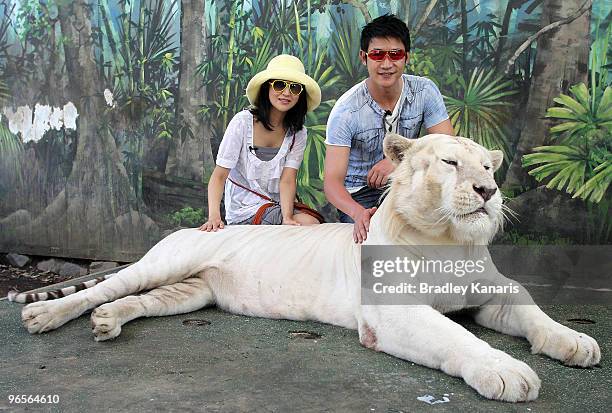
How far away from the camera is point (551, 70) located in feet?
14.1

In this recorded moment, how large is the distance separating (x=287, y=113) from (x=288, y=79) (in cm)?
27

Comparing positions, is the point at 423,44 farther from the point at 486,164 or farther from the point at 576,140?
the point at 486,164

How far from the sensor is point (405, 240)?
2777mm

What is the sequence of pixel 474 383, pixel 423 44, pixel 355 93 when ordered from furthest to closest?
1. pixel 423 44
2. pixel 355 93
3. pixel 474 383

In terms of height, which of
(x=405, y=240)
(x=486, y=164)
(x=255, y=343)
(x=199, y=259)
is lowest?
(x=255, y=343)

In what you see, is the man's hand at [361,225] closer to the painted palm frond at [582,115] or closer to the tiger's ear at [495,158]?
the tiger's ear at [495,158]

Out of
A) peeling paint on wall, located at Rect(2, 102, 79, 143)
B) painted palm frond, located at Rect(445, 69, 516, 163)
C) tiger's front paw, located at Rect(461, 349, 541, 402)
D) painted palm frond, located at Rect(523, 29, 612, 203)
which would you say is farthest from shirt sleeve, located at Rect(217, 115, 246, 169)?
peeling paint on wall, located at Rect(2, 102, 79, 143)

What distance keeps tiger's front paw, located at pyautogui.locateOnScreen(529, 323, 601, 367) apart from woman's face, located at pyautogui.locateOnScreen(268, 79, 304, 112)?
1.83 m

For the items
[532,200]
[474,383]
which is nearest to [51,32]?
[532,200]

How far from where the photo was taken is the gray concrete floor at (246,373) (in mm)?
2094

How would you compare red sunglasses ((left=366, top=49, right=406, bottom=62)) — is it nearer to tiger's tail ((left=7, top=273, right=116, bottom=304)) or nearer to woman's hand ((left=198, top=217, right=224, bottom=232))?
woman's hand ((left=198, top=217, right=224, bottom=232))

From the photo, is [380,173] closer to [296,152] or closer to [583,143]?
[296,152]

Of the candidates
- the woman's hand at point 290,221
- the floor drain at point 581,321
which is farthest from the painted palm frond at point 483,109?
the floor drain at point 581,321

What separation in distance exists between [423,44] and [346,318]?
230 cm
